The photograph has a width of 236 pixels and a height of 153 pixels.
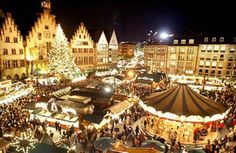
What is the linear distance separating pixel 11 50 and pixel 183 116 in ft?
102

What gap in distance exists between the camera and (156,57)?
56.8 metres

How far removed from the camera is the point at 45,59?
131 ft

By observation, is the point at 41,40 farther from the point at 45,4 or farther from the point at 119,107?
the point at 119,107

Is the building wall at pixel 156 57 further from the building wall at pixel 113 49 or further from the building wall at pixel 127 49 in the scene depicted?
the building wall at pixel 127 49

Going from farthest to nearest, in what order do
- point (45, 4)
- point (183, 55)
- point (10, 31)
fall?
1. point (183, 55)
2. point (45, 4)
3. point (10, 31)

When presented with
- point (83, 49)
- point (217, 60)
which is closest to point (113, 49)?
point (83, 49)

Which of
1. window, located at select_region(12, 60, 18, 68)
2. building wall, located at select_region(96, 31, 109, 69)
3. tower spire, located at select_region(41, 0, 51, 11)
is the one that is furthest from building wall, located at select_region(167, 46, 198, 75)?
window, located at select_region(12, 60, 18, 68)

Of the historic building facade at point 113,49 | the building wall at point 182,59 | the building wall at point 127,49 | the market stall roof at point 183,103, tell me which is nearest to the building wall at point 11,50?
the historic building facade at point 113,49

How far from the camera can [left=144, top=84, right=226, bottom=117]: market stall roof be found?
1692cm

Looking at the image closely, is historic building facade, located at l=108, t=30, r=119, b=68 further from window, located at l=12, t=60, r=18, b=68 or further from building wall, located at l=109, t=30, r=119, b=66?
window, located at l=12, t=60, r=18, b=68

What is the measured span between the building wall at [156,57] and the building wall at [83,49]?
17185mm

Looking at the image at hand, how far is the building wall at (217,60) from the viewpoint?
151ft

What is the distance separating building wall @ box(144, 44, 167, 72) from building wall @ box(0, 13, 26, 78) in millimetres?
33943

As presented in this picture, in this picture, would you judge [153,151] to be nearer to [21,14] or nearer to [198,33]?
[21,14]
